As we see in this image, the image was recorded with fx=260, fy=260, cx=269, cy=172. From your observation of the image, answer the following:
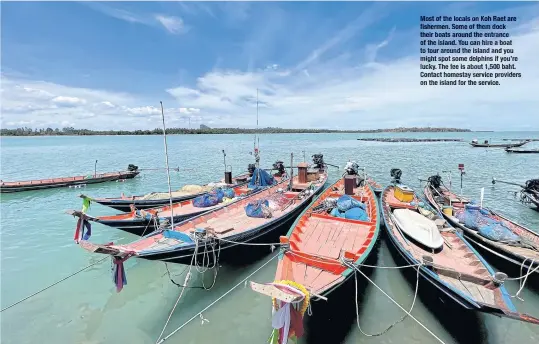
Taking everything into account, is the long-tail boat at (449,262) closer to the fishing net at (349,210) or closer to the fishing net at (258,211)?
the fishing net at (349,210)

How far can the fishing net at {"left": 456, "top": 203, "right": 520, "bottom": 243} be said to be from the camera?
363 inches

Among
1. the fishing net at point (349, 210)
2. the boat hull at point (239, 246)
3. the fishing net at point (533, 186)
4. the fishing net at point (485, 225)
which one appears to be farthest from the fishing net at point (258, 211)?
the fishing net at point (533, 186)

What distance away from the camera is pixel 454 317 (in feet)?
22.3

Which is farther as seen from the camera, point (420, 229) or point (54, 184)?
point (54, 184)

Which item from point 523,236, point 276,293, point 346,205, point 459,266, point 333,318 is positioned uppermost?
point 276,293

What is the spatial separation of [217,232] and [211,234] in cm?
132

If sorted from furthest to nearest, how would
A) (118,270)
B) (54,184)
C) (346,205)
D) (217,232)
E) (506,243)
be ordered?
(54,184), (346,205), (217,232), (506,243), (118,270)

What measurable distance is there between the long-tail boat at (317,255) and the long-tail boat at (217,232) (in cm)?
159

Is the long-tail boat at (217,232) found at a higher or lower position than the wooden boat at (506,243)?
higher

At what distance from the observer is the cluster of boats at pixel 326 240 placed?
5.84m

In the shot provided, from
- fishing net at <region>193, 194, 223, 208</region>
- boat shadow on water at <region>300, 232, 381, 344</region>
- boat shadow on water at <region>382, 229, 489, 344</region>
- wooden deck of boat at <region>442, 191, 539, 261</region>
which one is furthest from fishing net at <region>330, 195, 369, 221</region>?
fishing net at <region>193, 194, 223, 208</region>

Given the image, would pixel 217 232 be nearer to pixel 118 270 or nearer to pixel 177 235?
pixel 177 235

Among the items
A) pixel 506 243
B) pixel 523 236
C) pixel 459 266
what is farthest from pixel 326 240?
pixel 523 236

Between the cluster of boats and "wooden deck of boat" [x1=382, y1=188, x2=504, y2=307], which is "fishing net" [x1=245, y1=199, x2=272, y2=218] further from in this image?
"wooden deck of boat" [x1=382, y1=188, x2=504, y2=307]
